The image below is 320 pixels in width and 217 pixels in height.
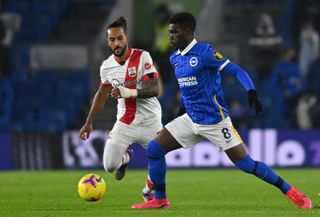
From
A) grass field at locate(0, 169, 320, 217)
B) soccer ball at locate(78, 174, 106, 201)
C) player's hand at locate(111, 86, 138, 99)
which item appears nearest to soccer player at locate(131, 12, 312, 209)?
grass field at locate(0, 169, 320, 217)

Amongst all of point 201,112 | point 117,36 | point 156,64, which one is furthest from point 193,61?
point 156,64

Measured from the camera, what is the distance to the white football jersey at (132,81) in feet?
39.2

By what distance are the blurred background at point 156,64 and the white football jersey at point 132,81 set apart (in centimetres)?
911

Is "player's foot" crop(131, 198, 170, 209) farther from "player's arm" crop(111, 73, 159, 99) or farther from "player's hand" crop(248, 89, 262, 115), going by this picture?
"player's hand" crop(248, 89, 262, 115)

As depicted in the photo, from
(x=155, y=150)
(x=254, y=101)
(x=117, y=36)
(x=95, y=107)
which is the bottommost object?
(x=155, y=150)

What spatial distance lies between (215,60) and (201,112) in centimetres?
62

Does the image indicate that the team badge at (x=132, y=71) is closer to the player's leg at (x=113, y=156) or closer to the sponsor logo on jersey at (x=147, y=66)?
the sponsor logo on jersey at (x=147, y=66)

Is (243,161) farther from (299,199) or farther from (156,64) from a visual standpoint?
(156,64)

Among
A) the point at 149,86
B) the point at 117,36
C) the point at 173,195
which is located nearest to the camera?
the point at 149,86

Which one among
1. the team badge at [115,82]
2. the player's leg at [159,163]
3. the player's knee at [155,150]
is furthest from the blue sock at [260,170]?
the team badge at [115,82]

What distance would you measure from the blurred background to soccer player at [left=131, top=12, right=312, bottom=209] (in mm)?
10333

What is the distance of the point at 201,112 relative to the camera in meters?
10.8

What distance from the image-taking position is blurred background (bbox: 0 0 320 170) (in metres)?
21.2

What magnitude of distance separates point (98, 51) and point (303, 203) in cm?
1450
